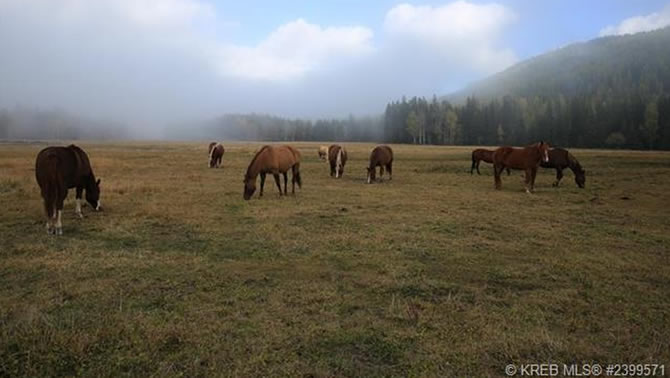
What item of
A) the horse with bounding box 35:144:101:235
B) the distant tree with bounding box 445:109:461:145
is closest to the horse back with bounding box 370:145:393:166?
the horse with bounding box 35:144:101:235

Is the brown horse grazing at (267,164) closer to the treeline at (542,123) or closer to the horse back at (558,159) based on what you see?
the horse back at (558,159)

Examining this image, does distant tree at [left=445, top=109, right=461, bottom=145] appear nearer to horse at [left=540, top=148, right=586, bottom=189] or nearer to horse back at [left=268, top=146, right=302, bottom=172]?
horse at [left=540, top=148, right=586, bottom=189]

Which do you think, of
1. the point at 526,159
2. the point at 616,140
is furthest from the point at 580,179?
the point at 616,140

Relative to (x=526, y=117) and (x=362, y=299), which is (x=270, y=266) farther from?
(x=526, y=117)

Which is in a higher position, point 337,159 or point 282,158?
point 282,158

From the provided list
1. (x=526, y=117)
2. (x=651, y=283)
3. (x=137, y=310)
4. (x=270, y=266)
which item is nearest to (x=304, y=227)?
(x=270, y=266)

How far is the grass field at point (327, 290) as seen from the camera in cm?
462

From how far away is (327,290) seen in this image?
678 cm

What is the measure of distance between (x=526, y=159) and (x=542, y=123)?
297 ft

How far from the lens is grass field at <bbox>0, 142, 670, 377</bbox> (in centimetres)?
462

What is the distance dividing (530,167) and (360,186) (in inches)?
307

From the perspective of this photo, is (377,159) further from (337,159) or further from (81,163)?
(81,163)

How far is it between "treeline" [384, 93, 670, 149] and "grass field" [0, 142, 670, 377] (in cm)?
8672

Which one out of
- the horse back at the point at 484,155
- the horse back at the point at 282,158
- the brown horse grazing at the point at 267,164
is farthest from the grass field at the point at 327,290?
the horse back at the point at 484,155
